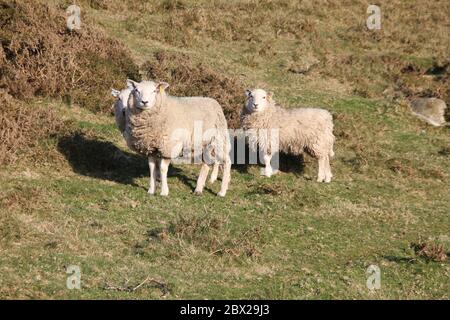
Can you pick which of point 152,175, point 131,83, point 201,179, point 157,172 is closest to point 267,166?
point 201,179

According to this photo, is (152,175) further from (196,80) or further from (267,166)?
(196,80)

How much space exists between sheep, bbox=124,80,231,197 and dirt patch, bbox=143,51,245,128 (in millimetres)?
3911

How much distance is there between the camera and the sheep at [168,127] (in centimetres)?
1358

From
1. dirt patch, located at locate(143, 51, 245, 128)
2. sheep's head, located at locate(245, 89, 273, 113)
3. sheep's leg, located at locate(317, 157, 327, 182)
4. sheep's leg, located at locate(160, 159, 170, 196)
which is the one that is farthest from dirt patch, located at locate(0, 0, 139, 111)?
sheep's leg, located at locate(317, 157, 327, 182)

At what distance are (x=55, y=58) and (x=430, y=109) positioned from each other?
35.8 ft

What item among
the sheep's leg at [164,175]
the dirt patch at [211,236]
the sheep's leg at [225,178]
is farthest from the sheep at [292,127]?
the dirt patch at [211,236]

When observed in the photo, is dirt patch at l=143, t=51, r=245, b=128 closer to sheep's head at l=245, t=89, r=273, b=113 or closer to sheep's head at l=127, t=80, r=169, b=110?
sheep's head at l=245, t=89, r=273, b=113

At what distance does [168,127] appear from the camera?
45.2ft

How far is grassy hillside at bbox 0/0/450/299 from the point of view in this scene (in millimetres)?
11086

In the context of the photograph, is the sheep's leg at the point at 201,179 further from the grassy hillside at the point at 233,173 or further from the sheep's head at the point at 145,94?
the sheep's head at the point at 145,94

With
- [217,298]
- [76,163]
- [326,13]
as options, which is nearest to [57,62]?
[76,163]

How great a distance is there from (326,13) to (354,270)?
18.2 m

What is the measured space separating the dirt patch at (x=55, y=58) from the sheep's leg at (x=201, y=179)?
4.15 metres

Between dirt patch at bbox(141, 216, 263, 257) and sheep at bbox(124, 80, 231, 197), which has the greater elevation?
sheep at bbox(124, 80, 231, 197)
